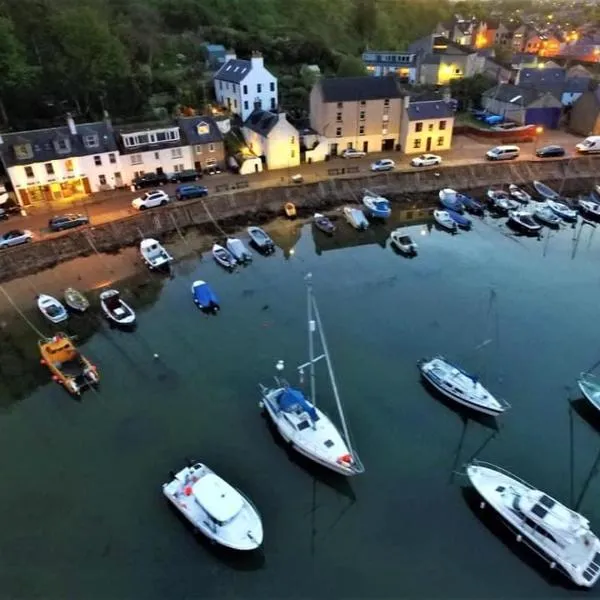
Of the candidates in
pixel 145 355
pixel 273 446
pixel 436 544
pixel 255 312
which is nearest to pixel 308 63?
pixel 255 312

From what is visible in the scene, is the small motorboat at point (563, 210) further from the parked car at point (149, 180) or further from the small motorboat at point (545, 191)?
the parked car at point (149, 180)

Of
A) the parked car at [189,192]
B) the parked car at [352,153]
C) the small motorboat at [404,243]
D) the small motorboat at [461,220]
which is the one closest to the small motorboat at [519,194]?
the small motorboat at [461,220]

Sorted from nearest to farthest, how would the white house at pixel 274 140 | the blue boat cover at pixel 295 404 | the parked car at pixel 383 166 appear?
1. the blue boat cover at pixel 295 404
2. the white house at pixel 274 140
3. the parked car at pixel 383 166

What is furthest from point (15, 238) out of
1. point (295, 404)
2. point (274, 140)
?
point (295, 404)

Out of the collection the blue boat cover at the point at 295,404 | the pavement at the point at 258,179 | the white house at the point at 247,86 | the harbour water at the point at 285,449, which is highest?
the white house at the point at 247,86

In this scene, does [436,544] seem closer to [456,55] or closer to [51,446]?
[51,446]
